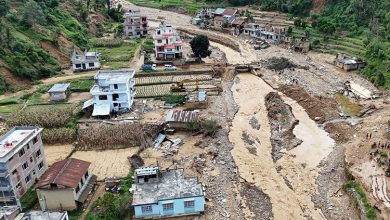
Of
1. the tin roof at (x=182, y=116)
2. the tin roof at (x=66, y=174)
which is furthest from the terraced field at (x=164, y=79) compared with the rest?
the tin roof at (x=66, y=174)

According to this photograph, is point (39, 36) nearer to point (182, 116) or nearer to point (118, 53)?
point (118, 53)

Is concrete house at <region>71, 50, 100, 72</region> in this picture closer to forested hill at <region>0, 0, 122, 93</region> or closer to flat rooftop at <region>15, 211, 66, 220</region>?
forested hill at <region>0, 0, 122, 93</region>

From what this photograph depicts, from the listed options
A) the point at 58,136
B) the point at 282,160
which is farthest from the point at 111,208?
the point at 282,160

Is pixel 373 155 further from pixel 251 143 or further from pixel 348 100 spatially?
pixel 348 100

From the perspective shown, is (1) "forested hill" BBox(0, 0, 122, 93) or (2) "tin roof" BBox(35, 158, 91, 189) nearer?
(2) "tin roof" BBox(35, 158, 91, 189)

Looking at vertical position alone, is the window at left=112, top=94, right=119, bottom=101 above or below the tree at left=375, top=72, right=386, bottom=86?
above

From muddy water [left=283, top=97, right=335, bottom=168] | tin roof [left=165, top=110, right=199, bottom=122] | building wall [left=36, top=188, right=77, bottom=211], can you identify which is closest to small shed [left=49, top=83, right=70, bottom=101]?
tin roof [left=165, top=110, right=199, bottom=122]

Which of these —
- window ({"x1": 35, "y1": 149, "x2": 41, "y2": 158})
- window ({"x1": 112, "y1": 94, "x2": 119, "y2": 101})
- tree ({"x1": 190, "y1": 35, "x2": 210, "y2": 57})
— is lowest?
window ({"x1": 35, "y1": 149, "x2": 41, "y2": 158})
